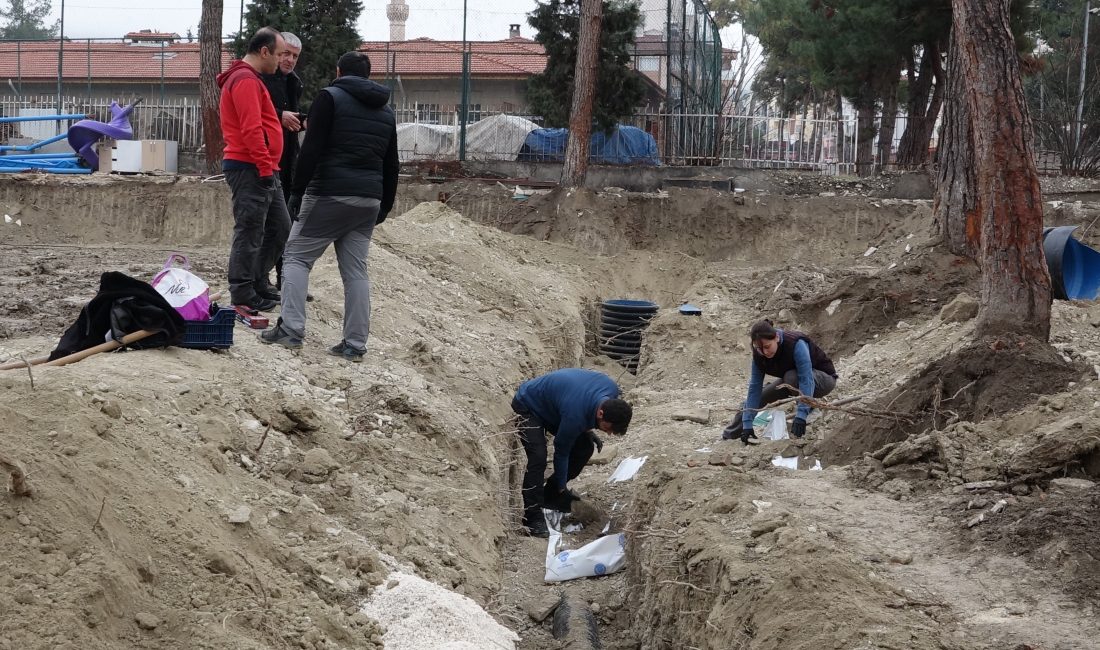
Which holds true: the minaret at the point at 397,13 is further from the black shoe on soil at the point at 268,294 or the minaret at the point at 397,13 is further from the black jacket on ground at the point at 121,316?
the black jacket on ground at the point at 121,316

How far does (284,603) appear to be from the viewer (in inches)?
173

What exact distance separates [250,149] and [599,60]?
1202 centimetres

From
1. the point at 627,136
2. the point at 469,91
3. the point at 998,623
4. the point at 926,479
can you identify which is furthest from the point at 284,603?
the point at 469,91

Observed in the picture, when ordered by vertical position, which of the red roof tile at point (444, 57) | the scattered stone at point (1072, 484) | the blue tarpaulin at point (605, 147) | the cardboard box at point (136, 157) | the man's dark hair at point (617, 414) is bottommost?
the scattered stone at point (1072, 484)

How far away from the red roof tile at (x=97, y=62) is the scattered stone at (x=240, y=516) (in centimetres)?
2246

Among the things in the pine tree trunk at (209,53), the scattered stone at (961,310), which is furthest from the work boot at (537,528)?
the pine tree trunk at (209,53)

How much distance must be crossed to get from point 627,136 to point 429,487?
14487 millimetres

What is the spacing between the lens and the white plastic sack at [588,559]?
21.8 feet

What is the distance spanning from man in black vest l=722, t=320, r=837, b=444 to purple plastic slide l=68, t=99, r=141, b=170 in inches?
527

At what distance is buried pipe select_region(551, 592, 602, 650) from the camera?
18.4 ft

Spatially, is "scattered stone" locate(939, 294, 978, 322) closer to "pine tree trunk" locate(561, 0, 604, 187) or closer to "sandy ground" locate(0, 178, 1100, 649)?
"sandy ground" locate(0, 178, 1100, 649)

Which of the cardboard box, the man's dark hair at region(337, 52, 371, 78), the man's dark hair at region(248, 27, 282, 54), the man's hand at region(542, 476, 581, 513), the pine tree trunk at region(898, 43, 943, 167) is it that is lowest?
the man's hand at region(542, 476, 581, 513)

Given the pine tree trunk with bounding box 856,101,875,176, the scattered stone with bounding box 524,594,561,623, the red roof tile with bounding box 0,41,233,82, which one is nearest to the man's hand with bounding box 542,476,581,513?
the scattered stone with bounding box 524,594,561,623

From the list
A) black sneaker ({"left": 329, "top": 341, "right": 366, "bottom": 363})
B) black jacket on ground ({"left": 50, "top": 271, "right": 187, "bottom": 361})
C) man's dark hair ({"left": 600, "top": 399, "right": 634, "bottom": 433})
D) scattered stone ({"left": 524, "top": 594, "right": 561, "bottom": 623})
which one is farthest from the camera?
black sneaker ({"left": 329, "top": 341, "right": 366, "bottom": 363})
